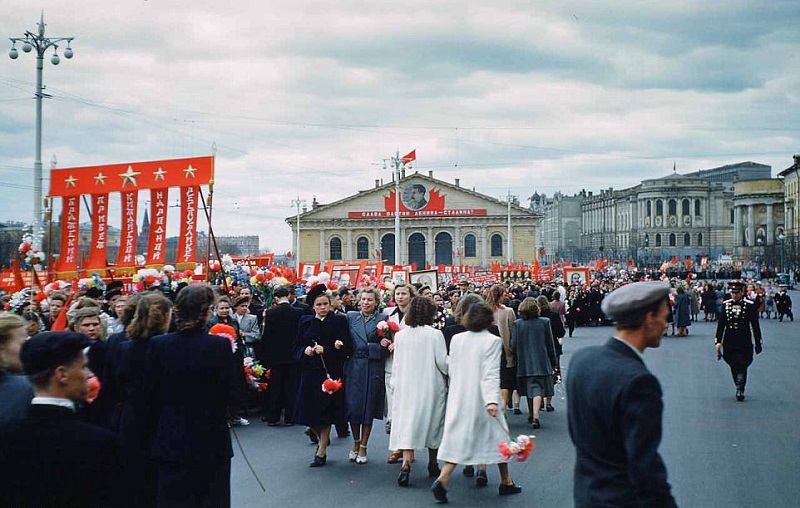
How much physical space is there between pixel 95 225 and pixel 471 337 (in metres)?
12.1

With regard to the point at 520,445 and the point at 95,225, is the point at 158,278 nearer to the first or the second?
the point at 95,225

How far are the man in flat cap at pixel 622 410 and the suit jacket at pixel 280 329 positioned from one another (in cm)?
864

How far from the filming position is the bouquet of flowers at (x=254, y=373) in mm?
11938

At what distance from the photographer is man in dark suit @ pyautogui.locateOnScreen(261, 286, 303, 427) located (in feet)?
40.9

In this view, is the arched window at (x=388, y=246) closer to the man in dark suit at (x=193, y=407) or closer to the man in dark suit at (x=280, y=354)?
the man in dark suit at (x=280, y=354)

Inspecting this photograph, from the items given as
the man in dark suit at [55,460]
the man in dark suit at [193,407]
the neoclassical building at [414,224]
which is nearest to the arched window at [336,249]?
the neoclassical building at [414,224]

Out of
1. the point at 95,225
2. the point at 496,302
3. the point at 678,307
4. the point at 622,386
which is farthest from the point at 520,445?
the point at 678,307

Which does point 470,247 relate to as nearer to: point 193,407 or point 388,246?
point 388,246

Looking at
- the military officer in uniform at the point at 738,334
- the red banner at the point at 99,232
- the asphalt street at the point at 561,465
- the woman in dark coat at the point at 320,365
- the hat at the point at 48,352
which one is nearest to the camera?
the hat at the point at 48,352

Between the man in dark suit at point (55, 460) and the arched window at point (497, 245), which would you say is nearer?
the man in dark suit at point (55, 460)

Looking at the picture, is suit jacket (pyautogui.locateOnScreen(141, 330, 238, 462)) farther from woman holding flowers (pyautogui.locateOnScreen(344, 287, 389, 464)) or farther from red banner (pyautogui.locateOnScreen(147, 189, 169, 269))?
red banner (pyautogui.locateOnScreen(147, 189, 169, 269))

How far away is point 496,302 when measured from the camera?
490 inches

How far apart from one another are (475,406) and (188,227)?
462 inches

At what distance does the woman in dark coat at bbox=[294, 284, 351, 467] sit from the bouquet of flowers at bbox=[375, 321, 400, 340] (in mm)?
369
